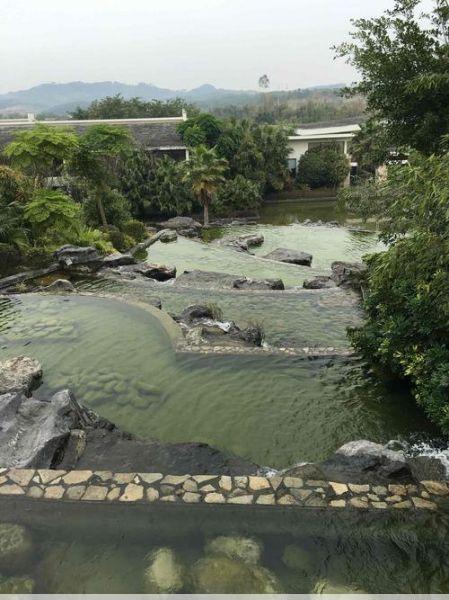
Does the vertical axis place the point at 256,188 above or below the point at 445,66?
below

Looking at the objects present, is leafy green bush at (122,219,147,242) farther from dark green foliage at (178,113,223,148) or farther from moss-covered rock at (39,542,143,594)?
moss-covered rock at (39,542,143,594)

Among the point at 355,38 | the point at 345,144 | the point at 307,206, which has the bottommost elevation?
the point at 307,206

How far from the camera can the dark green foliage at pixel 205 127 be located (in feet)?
122

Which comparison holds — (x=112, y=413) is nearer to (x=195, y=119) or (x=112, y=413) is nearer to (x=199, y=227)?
(x=199, y=227)

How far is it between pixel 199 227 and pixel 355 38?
20.1m

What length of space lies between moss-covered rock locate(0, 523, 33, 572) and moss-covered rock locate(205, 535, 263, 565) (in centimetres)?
195

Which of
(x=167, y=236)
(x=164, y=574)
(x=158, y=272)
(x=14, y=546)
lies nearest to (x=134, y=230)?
(x=167, y=236)

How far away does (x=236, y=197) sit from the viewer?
3469cm

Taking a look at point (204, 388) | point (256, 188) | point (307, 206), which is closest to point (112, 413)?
point (204, 388)

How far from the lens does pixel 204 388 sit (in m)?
8.79

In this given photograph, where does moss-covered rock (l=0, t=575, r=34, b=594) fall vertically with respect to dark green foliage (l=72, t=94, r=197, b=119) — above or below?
below

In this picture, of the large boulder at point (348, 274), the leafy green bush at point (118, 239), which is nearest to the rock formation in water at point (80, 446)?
the large boulder at point (348, 274)

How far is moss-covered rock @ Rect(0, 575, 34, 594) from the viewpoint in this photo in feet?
14.2

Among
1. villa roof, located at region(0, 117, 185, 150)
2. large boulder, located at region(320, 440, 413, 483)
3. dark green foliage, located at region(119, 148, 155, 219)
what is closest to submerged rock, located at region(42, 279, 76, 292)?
large boulder, located at region(320, 440, 413, 483)
